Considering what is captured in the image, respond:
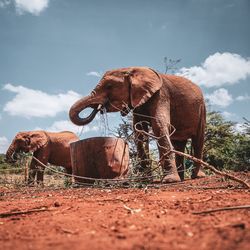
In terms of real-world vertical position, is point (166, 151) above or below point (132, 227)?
above

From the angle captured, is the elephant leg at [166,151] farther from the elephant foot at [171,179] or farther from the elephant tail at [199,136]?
the elephant tail at [199,136]

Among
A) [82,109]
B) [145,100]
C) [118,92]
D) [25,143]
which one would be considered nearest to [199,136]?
[145,100]

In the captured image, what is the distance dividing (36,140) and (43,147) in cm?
49

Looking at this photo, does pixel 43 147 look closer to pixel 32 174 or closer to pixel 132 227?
→ pixel 32 174

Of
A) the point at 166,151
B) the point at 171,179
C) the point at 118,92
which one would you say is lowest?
the point at 171,179

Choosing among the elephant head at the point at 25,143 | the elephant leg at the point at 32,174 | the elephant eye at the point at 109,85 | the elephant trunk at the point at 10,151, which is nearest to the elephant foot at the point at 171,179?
the elephant eye at the point at 109,85

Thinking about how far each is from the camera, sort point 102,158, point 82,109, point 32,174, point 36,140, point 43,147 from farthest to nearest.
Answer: point 43,147
point 36,140
point 32,174
point 82,109
point 102,158

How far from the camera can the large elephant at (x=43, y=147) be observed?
50.3 ft

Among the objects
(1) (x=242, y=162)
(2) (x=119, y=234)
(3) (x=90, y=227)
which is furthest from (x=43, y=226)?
(1) (x=242, y=162)

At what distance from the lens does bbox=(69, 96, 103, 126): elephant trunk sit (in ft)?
24.0

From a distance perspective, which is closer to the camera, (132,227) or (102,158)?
(132,227)

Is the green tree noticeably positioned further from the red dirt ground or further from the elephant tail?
the red dirt ground

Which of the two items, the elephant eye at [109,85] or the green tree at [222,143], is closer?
the elephant eye at [109,85]

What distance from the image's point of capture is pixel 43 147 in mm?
15688
